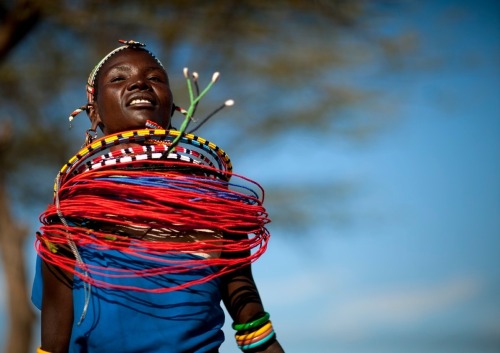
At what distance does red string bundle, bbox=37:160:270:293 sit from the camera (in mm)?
2602

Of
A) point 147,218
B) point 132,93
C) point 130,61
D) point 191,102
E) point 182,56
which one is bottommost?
point 147,218

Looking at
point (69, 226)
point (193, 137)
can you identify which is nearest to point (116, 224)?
point (69, 226)

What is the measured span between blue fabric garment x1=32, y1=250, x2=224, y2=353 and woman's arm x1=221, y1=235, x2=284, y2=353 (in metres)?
0.16

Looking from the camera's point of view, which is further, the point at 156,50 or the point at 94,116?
the point at 156,50

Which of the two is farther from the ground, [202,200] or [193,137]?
[193,137]

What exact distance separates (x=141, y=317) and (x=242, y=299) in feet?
1.31

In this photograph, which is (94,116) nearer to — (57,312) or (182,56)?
(57,312)

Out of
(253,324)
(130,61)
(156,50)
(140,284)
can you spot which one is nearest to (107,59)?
(130,61)

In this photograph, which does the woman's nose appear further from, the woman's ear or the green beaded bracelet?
the green beaded bracelet

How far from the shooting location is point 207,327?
2.67 meters

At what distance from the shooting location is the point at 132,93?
2895mm

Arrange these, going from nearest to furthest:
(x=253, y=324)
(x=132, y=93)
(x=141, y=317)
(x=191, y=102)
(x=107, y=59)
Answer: (x=191, y=102) → (x=141, y=317) → (x=253, y=324) → (x=132, y=93) → (x=107, y=59)

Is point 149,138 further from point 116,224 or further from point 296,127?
point 296,127

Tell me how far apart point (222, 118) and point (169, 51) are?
1.73m
